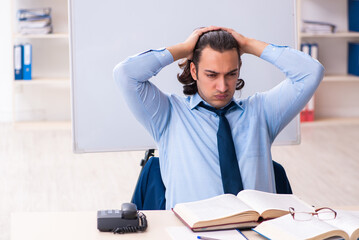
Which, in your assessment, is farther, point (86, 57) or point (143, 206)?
point (86, 57)

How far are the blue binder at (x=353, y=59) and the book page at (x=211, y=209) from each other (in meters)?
4.49

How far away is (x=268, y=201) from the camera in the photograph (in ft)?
6.40

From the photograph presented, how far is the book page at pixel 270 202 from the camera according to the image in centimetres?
189

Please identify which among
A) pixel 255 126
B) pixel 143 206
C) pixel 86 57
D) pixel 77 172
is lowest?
pixel 77 172

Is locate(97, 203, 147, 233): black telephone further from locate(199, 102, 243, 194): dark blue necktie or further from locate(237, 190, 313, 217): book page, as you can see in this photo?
locate(199, 102, 243, 194): dark blue necktie

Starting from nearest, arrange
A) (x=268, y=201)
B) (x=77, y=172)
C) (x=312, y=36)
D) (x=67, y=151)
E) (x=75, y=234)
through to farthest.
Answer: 1. (x=75, y=234)
2. (x=268, y=201)
3. (x=77, y=172)
4. (x=67, y=151)
5. (x=312, y=36)

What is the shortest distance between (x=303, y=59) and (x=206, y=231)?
31.7 inches

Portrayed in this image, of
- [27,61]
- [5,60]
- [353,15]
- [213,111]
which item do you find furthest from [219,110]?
[353,15]

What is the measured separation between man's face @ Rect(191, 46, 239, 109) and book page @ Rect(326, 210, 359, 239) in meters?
0.59

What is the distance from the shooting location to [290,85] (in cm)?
231

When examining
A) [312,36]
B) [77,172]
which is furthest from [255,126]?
[312,36]

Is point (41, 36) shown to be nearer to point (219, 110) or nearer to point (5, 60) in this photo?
point (5, 60)

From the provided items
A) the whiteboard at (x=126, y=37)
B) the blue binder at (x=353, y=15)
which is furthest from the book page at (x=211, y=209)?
the blue binder at (x=353, y=15)

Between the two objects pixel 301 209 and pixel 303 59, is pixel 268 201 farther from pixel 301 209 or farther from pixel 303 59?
pixel 303 59
